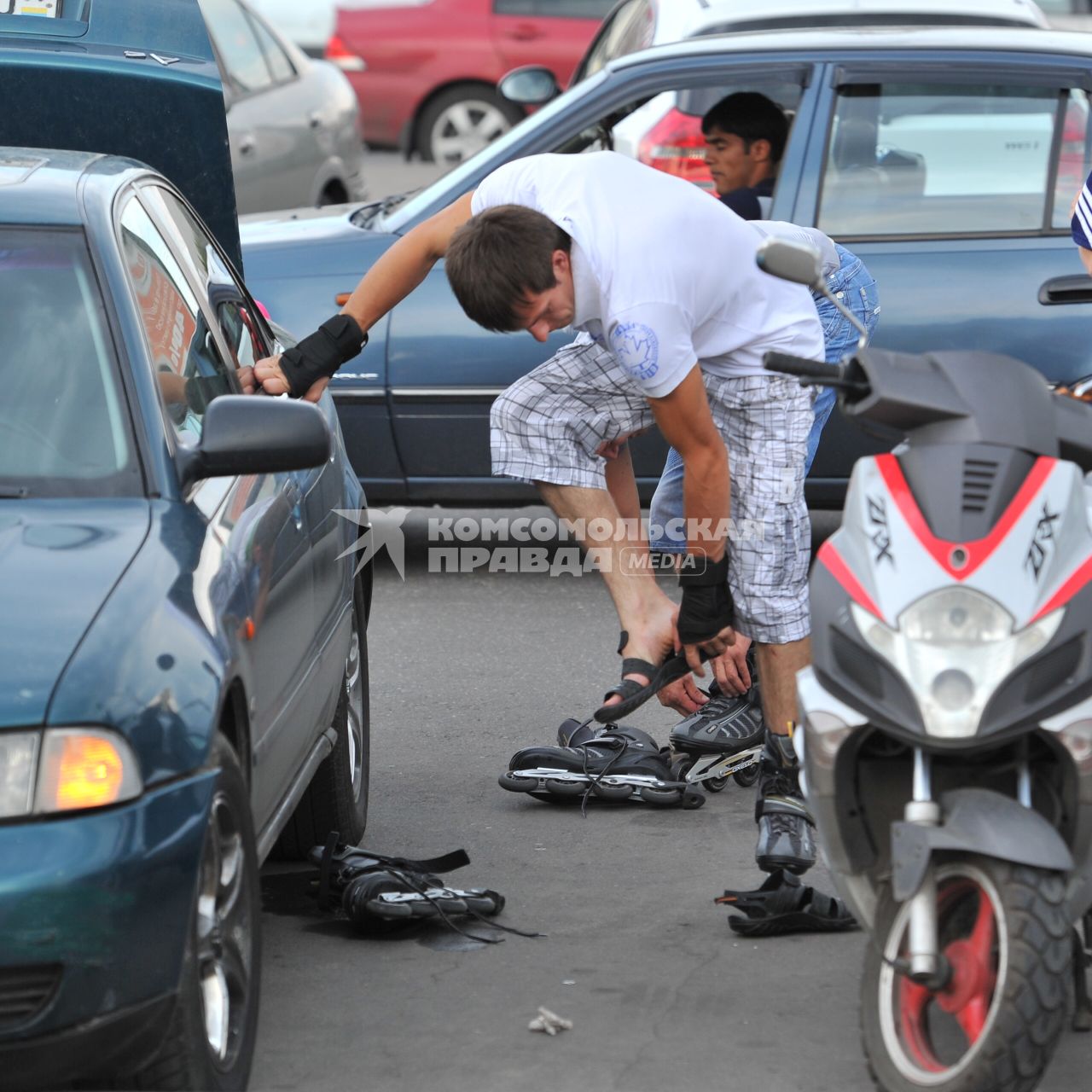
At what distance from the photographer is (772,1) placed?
29.4 feet

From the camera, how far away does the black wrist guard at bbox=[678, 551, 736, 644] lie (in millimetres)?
4734

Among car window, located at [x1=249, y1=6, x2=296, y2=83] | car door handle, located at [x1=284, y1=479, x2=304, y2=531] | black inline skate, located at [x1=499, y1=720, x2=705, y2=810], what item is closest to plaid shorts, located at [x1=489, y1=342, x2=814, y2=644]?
black inline skate, located at [x1=499, y1=720, x2=705, y2=810]

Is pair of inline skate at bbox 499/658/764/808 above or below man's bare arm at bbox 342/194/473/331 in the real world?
below

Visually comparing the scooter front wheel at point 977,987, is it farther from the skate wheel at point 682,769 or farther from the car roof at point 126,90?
the car roof at point 126,90

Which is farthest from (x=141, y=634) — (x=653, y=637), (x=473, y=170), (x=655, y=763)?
(x=473, y=170)

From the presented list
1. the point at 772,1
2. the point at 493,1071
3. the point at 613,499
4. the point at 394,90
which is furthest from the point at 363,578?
the point at 394,90

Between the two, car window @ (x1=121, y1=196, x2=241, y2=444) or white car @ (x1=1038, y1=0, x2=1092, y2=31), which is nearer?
car window @ (x1=121, y1=196, x2=241, y2=444)

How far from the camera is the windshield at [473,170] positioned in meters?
7.38

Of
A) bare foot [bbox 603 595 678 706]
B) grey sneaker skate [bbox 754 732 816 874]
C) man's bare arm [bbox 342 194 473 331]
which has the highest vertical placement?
man's bare arm [bbox 342 194 473 331]

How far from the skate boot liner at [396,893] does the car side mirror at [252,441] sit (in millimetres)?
1080

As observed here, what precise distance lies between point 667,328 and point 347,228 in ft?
12.1

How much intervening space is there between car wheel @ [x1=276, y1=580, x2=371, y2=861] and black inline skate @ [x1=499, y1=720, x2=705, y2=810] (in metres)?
0.40

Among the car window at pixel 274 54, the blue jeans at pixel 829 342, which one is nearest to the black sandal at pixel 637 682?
the blue jeans at pixel 829 342

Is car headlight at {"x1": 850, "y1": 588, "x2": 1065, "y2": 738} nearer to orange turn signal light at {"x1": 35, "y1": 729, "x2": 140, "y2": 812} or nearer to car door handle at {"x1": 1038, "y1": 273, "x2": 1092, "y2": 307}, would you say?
orange turn signal light at {"x1": 35, "y1": 729, "x2": 140, "y2": 812}
